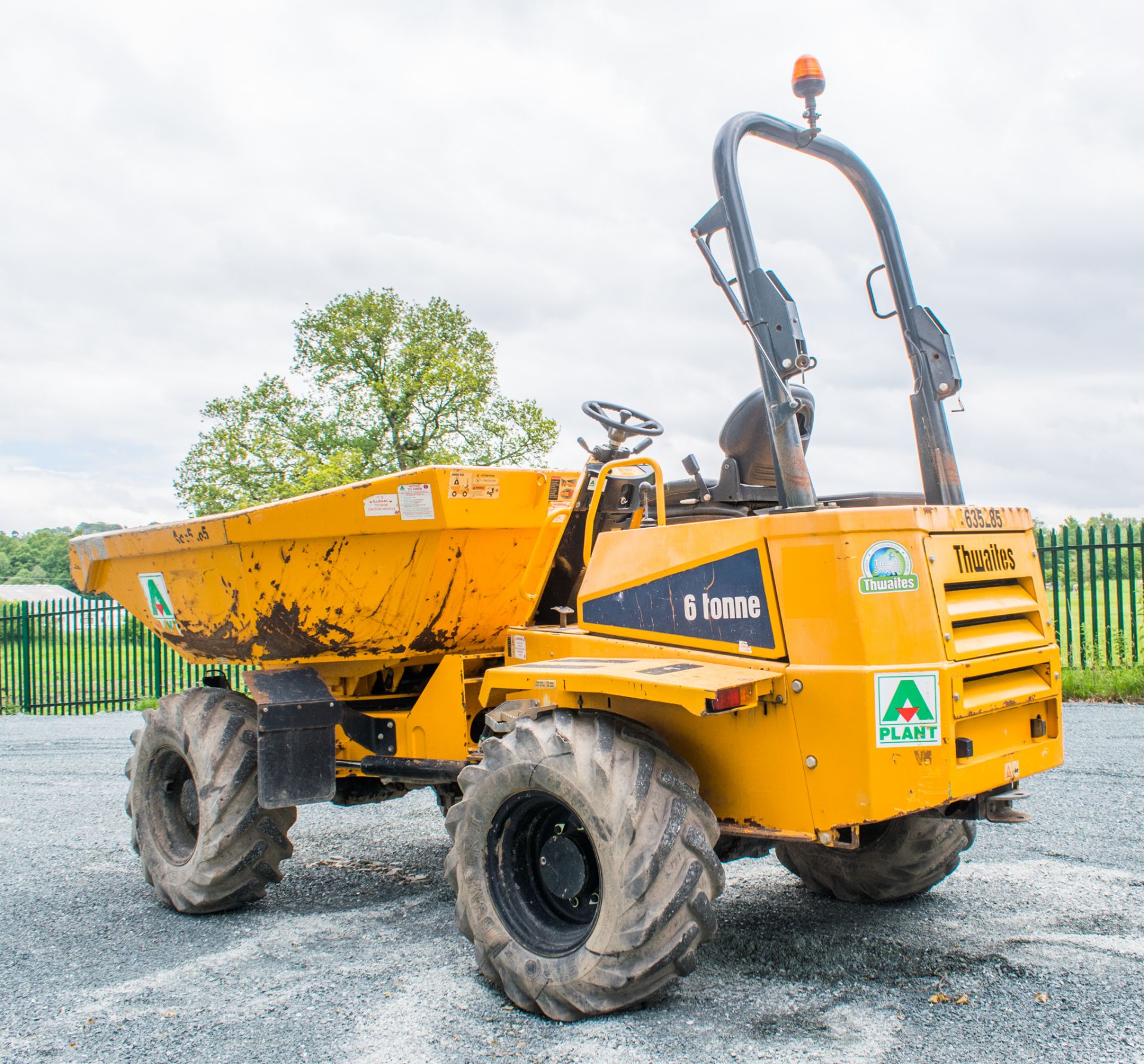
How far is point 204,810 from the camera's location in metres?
5.37

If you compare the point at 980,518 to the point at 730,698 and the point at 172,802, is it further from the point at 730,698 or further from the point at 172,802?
the point at 172,802

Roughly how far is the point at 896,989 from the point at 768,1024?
61 cm

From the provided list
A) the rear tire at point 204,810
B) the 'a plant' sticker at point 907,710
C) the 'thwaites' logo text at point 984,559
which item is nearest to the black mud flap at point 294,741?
the rear tire at point 204,810

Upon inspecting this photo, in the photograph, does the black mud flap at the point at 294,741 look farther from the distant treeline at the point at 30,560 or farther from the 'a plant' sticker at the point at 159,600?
the distant treeline at the point at 30,560

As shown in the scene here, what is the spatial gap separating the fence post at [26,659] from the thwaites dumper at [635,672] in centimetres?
1326

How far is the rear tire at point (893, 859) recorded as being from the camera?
477 cm

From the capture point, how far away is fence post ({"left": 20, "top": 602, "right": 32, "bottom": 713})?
17.5 meters

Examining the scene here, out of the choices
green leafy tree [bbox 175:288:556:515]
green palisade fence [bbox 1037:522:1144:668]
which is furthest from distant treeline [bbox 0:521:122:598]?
green palisade fence [bbox 1037:522:1144:668]

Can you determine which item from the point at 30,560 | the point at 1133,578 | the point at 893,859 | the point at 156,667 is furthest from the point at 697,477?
the point at 30,560

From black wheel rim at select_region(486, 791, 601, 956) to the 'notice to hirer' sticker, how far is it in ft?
4.49

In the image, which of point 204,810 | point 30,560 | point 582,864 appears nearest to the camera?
point 582,864

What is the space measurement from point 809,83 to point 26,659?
1697cm

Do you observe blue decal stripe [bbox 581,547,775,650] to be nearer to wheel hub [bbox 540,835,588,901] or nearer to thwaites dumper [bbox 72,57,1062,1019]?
thwaites dumper [bbox 72,57,1062,1019]

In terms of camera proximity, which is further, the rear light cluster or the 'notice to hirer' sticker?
the 'notice to hirer' sticker
